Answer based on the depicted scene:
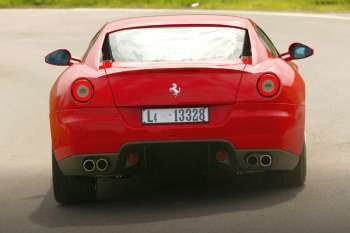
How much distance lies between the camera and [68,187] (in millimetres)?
8383

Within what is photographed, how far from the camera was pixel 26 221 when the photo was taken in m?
7.84

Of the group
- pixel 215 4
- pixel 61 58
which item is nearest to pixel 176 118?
pixel 61 58

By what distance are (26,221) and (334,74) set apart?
35.8ft

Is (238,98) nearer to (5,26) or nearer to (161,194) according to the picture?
(161,194)

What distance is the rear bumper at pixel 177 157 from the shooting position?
25.9ft

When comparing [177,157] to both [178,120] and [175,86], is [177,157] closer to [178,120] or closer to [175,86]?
[178,120]

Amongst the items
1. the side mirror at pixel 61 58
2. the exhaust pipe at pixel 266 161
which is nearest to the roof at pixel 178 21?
the side mirror at pixel 61 58

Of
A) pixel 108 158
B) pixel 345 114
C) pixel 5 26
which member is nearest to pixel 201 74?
pixel 108 158

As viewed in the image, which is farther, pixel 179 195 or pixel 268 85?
pixel 179 195

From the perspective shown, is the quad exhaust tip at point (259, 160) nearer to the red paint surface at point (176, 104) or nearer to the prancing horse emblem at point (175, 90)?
the red paint surface at point (176, 104)

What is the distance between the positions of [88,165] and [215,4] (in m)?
37.5

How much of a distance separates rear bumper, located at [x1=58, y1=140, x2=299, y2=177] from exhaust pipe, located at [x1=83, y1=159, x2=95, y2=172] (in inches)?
0.8

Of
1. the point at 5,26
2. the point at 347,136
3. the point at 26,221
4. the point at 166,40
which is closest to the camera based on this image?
the point at 26,221

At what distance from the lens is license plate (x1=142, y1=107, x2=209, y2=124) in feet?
25.8
